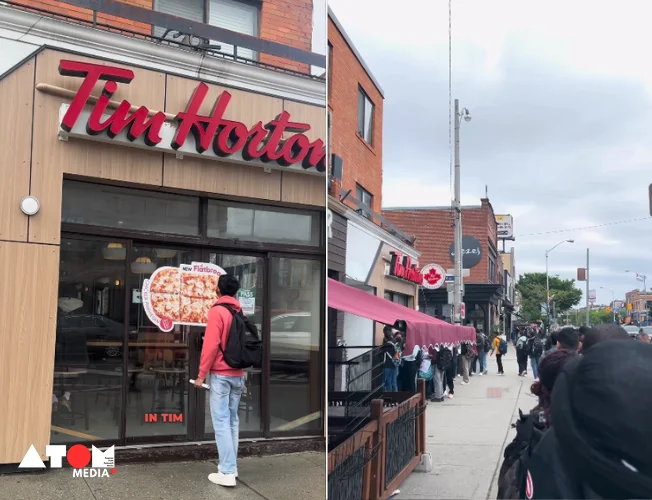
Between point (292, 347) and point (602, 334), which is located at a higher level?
point (602, 334)

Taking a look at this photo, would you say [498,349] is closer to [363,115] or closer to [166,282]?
[363,115]

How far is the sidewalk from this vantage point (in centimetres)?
250

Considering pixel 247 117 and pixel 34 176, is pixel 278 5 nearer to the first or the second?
pixel 247 117

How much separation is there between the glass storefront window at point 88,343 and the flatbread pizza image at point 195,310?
34 centimetres

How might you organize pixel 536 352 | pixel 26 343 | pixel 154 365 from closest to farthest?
pixel 536 352, pixel 26 343, pixel 154 365

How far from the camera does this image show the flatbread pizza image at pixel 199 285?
10.6 feet

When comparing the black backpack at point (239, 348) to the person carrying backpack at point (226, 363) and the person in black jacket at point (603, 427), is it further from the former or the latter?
the person in black jacket at point (603, 427)

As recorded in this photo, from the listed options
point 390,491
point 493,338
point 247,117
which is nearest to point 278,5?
point 247,117

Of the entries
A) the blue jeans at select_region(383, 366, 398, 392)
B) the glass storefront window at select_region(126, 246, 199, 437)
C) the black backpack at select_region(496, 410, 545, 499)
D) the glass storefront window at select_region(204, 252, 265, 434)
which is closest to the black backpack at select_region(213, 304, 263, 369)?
the glass storefront window at select_region(204, 252, 265, 434)

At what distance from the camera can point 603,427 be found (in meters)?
0.48

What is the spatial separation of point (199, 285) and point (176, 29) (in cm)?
136

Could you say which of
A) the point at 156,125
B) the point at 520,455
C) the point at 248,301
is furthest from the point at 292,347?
the point at 520,455

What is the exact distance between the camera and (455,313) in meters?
0.69

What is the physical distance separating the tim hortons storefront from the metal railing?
0.17 m
